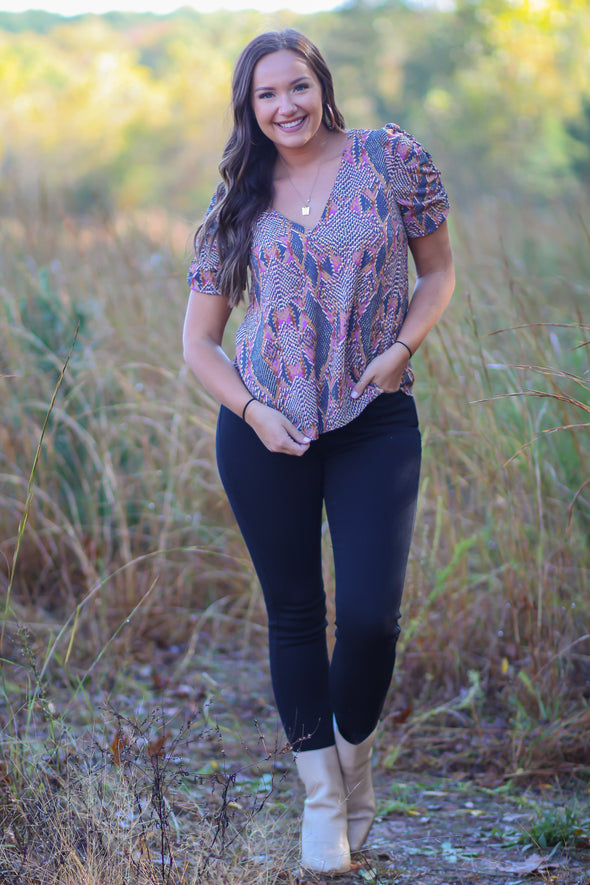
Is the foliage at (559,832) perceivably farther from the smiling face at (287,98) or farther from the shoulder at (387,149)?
the smiling face at (287,98)

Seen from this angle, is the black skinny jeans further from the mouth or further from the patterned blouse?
the mouth

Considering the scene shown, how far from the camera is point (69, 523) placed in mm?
3377

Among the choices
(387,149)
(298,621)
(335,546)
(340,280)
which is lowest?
(298,621)

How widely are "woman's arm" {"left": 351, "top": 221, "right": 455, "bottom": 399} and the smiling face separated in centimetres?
35

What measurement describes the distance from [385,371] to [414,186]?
0.41m

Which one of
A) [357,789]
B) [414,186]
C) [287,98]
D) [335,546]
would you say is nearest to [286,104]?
[287,98]

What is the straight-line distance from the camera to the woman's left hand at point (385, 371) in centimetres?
185

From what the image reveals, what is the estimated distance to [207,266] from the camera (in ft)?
6.64

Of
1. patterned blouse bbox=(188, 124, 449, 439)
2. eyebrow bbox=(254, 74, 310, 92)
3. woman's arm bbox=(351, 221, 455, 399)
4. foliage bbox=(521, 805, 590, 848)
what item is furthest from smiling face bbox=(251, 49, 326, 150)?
foliage bbox=(521, 805, 590, 848)

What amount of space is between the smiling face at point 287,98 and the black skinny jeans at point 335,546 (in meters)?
0.61

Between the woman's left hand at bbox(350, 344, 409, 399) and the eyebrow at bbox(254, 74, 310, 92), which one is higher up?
the eyebrow at bbox(254, 74, 310, 92)

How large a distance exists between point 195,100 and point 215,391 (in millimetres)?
33964

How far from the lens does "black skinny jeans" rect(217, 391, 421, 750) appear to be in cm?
183

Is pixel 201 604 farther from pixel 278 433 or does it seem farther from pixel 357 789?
pixel 278 433
